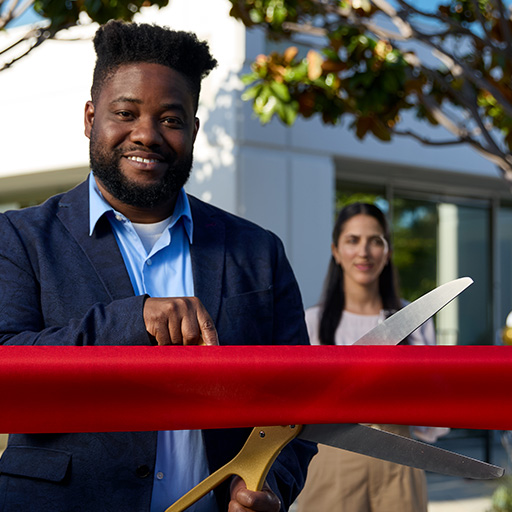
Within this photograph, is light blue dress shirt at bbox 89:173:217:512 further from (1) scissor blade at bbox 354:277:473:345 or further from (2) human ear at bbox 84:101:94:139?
(1) scissor blade at bbox 354:277:473:345

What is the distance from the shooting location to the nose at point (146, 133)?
1.79 meters

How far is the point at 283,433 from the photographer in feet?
3.94

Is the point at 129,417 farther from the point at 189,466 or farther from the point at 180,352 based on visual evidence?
the point at 189,466

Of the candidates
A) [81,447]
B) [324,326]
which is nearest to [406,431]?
[324,326]

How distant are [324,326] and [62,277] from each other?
271cm

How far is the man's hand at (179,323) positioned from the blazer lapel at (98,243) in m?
0.42

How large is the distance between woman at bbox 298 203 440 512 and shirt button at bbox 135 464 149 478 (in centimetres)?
235

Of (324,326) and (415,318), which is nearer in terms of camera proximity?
(415,318)

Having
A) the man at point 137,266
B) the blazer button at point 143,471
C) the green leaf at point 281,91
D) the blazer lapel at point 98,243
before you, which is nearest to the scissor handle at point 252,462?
the man at point 137,266

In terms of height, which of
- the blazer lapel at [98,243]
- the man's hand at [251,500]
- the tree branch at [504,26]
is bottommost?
the man's hand at [251,500]

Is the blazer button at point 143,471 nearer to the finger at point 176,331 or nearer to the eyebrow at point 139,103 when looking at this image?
the finger at point 176,331

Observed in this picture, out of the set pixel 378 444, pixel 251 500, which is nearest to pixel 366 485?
pixel 251 500

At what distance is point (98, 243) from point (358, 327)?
2686 millimetres

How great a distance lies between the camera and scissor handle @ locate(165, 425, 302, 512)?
1.21 meters
